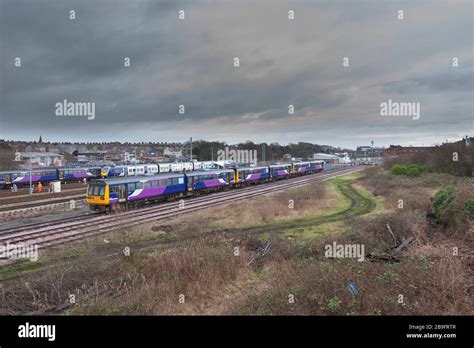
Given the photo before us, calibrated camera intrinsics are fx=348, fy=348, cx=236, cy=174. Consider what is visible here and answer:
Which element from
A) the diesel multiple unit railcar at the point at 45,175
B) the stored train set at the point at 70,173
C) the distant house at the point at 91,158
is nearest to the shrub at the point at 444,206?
the stored train set at the point at 70,173

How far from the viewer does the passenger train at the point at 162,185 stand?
84.5 ft

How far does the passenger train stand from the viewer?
25766 mm

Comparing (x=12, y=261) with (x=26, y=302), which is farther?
(x=12, y=261)

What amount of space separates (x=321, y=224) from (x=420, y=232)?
7049 mm

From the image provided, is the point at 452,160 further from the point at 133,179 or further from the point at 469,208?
the point at 133,179

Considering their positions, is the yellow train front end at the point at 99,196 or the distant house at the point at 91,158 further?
the distant house at the point at 91,158

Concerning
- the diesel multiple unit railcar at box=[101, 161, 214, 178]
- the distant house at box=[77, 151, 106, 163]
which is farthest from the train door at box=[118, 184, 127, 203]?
the distant house at box=[77, 151, 106, 163]

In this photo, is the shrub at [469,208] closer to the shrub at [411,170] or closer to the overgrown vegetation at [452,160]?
the overgrown vegetation at [452,160]

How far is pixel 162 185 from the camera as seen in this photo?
104 feet

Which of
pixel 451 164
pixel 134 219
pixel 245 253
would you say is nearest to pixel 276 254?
pixel 245 253

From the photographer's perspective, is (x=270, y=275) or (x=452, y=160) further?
(x=452, y=160)

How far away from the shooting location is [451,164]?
38.5 meters

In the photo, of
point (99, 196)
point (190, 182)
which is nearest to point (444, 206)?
point (99, 196)
